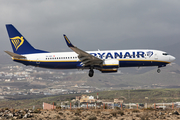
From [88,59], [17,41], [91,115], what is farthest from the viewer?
[17,41]

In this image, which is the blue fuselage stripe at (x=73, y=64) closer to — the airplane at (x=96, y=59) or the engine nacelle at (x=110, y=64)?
the airplane at (x=96, y=59)

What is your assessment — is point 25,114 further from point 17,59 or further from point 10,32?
point 10,32

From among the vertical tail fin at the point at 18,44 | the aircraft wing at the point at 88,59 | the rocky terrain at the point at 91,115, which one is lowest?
the rocky terrain at the point at 91,115

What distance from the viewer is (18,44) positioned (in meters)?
60.0

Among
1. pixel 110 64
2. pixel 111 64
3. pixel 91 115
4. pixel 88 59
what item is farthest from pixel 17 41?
pixel 91 115

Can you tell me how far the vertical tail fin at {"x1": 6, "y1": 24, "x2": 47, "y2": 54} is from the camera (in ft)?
195

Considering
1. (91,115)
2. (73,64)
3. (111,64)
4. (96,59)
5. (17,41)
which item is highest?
(17,41)

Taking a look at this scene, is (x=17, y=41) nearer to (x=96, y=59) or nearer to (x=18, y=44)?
(x=18, y=44)

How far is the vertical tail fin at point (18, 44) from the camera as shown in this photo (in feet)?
195

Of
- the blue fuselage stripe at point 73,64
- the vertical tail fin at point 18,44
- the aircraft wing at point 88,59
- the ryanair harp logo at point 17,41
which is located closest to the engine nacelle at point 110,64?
the blue fuselage stripe at point 73,64

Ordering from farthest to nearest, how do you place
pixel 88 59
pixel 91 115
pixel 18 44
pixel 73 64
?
pixel 18 44 < pixel 73 64 < pixel 88 59 < pixel 91 115

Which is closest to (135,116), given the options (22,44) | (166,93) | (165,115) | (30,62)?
(165,115)

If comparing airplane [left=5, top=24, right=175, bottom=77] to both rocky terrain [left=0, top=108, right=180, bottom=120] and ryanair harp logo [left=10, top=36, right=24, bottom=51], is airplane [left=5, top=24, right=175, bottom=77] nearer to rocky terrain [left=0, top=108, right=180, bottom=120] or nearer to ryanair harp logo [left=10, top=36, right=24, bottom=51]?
ryanair harp logo [left=10, top=36, right=24, bottom=51]

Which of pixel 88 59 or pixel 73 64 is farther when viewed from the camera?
pixel 73 64
